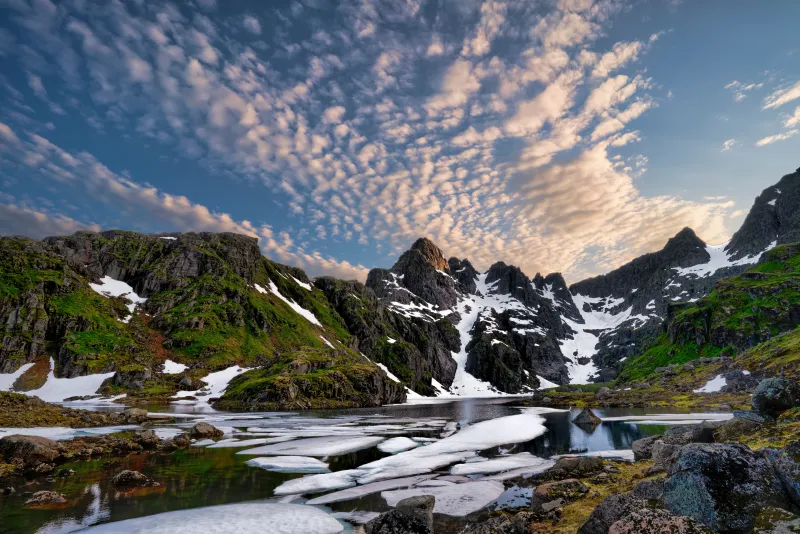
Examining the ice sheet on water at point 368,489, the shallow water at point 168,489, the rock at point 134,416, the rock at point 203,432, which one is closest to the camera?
the shallow water at point 168,489

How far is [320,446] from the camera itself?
140 ft

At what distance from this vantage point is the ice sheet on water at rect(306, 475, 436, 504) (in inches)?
916

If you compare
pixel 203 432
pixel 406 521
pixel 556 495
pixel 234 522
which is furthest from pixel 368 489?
pixel 203 432

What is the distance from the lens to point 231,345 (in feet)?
516

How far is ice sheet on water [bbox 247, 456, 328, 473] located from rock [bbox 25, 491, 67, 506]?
13517 millimetres

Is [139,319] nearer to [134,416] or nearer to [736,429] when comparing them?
[134,416]

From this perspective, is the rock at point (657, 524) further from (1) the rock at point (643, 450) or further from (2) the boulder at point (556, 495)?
(1) the rock at point (643, 450)

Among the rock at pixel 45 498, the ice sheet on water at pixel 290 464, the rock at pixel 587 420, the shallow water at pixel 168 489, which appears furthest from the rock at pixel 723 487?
the rock at pixel 587 420

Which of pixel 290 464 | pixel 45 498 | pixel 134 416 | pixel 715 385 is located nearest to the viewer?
pixel 45 498

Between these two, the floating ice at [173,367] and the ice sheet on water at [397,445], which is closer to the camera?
A: the ice sheet on water at [397,445]

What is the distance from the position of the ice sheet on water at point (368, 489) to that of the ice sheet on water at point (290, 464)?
6706 millimetres

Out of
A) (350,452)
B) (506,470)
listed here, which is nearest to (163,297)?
(350,452)

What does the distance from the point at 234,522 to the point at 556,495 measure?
1669 cm

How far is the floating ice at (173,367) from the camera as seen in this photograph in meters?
131
